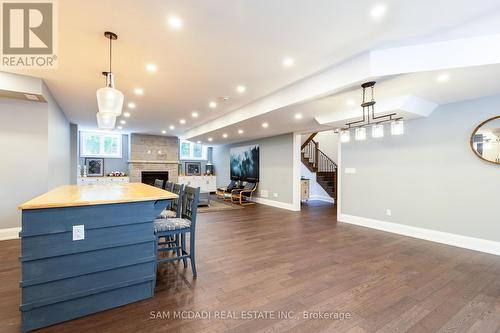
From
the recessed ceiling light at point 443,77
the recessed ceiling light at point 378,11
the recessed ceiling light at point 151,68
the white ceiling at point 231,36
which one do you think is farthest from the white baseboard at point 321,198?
the recessed ceiling light at point 151,68

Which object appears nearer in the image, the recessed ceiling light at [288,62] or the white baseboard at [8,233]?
the recessed ceiling light at [288,62]

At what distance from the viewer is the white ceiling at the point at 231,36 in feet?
6.40

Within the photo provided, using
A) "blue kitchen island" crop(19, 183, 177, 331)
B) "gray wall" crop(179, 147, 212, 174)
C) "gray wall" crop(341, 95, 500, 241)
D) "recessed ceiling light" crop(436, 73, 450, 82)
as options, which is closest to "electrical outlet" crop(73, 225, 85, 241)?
"blue kitchen island" crop(19, 183, 177, 331)

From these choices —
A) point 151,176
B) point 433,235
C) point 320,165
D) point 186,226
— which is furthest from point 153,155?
point 433,235

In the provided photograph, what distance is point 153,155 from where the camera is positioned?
31.8ft

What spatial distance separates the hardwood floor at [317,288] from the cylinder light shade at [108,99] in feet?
6.66

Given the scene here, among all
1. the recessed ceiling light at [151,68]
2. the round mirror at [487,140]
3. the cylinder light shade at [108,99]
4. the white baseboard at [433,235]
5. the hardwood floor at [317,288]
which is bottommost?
the hardwood floor at [317,288]

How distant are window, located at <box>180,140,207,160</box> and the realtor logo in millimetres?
8190

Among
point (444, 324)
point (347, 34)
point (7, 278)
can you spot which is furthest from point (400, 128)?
point (7, 278)

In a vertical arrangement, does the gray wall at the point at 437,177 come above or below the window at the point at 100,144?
below

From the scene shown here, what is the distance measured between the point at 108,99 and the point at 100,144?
846 centimetres

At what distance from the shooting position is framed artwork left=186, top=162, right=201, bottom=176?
11.4 m

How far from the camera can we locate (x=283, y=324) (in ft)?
6.15

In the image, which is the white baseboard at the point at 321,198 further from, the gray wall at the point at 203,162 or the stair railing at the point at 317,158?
the gray wall at the point at 203,162
